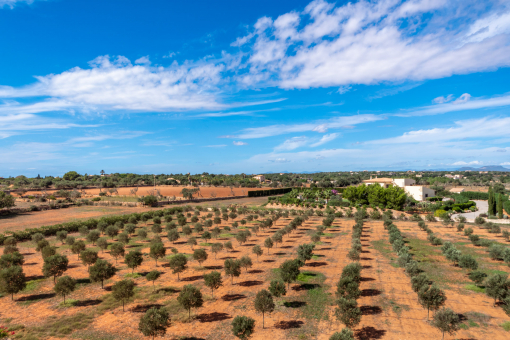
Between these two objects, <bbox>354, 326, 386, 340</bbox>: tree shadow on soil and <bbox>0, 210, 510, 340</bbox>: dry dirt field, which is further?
<bbox>0, 210, 510, 340</bbox>: dry dirt field

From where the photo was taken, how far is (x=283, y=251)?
4091 cm

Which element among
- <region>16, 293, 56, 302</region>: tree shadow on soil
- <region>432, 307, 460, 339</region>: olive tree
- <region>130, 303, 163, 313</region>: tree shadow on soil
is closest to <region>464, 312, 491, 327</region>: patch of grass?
<region>432, 307, 460, 339</region>: olive tree

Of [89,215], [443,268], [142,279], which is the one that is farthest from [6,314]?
[89,215]

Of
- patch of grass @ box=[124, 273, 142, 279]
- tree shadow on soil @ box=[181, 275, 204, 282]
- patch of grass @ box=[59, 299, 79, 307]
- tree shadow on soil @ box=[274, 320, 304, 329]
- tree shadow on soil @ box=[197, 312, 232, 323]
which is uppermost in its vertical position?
patch of grass @ box=[59, 299, 79, 307]

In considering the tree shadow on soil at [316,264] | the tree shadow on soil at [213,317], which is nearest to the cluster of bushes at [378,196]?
the tree shadow on soil at [316,264]

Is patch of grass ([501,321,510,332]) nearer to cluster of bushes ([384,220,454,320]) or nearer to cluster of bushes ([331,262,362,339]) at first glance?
cluster of bushes ([384,220,454,320])

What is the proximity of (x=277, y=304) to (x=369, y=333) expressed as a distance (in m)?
7.94

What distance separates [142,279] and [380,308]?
985 inches

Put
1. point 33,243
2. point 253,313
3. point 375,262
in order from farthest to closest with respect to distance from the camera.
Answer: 1. point 33,243
2. point 375,262
3. point 253,313

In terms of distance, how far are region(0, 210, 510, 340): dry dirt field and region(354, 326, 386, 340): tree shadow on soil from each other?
7 centimetres

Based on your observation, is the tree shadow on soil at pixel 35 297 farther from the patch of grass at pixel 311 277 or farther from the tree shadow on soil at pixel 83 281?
the patch of grass at pixel 311 277

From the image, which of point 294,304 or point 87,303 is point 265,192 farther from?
point 87,303

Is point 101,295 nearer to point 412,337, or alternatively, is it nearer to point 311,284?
point 311,284

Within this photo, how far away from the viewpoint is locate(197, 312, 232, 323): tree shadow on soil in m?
21.2
